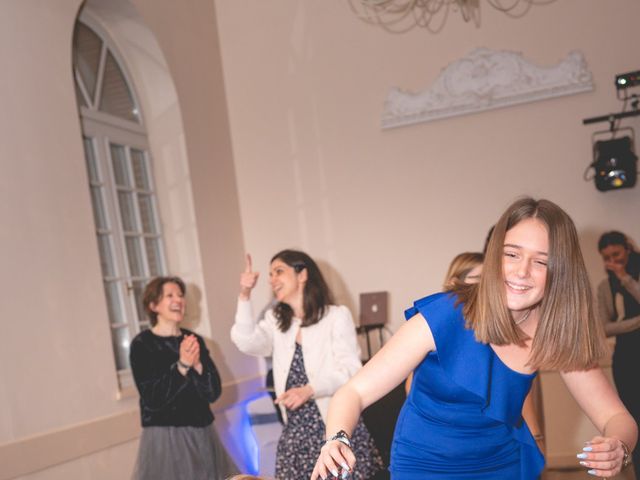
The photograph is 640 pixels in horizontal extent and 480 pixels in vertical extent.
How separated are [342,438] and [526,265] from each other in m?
0.65

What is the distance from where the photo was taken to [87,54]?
504 centimetres

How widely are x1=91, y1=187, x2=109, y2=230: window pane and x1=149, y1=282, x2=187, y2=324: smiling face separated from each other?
3.67 feet

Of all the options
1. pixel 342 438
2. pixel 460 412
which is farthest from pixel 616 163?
pixel 342 438

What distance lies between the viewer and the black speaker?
→ 4.91 meters

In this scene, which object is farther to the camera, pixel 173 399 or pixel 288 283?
pixel 288 283

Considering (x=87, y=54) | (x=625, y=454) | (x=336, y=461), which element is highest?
(x=87, y=54)

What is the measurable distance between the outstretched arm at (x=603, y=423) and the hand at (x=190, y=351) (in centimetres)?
219

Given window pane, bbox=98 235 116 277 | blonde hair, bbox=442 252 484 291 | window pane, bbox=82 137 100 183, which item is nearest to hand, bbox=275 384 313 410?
blonde hair, bbox=442 252 484 291

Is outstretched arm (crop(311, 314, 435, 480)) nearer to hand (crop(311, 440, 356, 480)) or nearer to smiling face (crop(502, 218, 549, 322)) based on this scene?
hand (crop(311, 440, 356, 480))

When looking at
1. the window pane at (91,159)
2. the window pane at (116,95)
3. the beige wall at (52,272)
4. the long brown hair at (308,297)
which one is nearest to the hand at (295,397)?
the long brown hair at (308,297)

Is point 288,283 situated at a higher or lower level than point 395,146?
lower

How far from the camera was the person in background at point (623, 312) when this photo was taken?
4113mm

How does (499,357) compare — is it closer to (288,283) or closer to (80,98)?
(288,283)

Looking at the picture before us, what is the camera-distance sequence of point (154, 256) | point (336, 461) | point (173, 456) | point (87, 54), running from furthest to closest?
point (154, 256) < point (87, 54) < point (173, 456) < point (336, 461)
